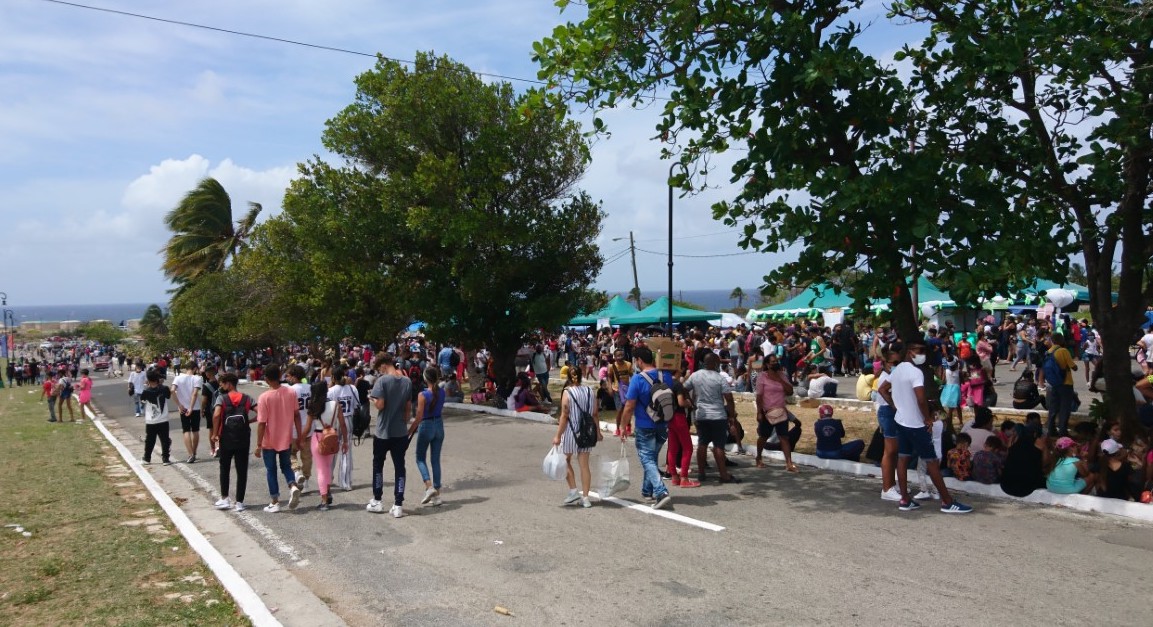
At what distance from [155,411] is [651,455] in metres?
8.52

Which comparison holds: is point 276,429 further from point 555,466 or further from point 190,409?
point 190,409

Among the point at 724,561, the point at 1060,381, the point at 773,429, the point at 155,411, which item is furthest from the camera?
the point at 155,411

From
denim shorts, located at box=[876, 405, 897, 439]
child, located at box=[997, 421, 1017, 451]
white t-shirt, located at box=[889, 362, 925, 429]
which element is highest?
white t-shirt, located at box=[889, 362, 925, 429]

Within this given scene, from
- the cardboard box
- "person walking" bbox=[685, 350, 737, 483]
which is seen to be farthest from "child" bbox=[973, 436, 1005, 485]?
the cardboard box

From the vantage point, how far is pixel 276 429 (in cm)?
923

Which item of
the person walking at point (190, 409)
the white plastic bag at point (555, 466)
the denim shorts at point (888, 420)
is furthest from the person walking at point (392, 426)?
the person walking at point (190, 409)

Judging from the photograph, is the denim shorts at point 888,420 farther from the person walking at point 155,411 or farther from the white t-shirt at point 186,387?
the white t-shirt at point 186,387

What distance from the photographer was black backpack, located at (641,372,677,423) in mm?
8891

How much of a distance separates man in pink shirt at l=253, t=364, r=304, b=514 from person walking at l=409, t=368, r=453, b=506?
1.42 metres

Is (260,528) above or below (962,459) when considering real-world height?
below

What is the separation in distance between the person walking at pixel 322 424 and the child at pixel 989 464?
23.0 feet

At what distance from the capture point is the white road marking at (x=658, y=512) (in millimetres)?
8015

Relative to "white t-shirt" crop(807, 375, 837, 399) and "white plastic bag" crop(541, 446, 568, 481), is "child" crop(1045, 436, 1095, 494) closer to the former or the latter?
"white plastic bag" crop(541, 446, 568, 481)

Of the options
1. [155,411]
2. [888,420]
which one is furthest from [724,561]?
[155,411]
